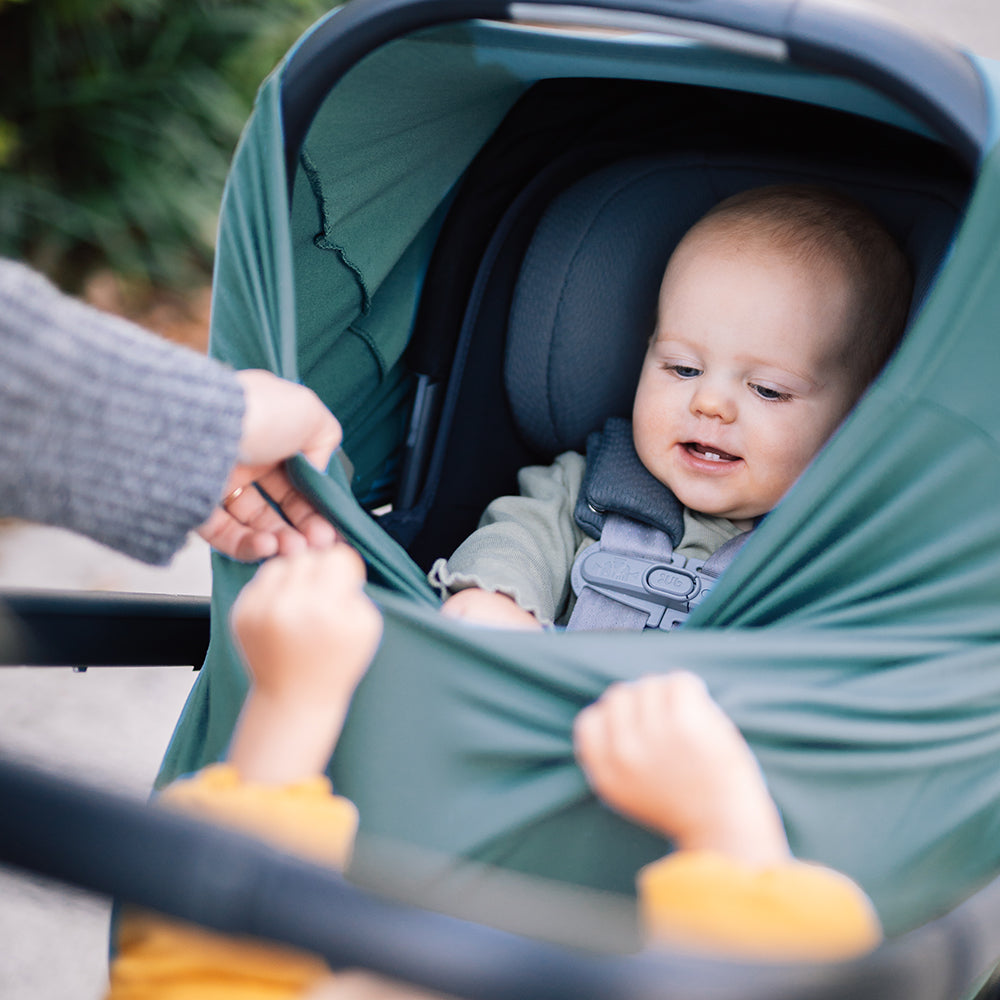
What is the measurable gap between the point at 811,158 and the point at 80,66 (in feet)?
7.82

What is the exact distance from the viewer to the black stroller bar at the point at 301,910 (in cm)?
47

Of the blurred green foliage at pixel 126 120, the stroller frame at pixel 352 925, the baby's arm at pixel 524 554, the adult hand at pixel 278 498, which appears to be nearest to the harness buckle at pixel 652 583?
the baby's arm at pixel 524 554

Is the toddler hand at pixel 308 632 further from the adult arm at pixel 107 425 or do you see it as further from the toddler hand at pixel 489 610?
the toddler hand at pixel 489 610

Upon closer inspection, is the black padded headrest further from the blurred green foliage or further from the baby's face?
the blurred green foliage

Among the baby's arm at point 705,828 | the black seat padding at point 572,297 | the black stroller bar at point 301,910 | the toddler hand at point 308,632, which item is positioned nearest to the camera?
the black stroller bar at point 301,910

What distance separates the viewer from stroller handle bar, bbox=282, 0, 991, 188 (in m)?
0.71

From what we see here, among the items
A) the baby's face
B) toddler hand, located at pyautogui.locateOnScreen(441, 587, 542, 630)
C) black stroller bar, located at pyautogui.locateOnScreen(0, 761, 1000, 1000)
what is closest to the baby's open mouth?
the baby's face

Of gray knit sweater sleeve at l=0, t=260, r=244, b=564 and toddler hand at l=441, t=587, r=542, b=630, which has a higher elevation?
gray knit sweater sleeve at l=0, t=260, r=244, b=564

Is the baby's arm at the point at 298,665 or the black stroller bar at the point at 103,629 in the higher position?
the baby's arm at the point at 298,665

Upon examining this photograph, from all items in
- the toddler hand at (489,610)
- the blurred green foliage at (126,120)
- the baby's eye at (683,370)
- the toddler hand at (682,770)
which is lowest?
the blurred green foliage at (126,120)

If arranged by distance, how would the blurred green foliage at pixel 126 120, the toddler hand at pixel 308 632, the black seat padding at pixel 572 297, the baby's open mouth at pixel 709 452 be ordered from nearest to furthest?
the toddler hand at pixel 308 632, the baby's open mouth at pixel 709 452, the black seat padding at pixel 572 297, the blurred green foliage at pixel 126 120

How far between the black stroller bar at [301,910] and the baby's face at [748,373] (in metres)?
0.72

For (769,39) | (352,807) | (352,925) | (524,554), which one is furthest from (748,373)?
(352,925)

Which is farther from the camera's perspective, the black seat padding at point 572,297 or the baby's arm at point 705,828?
the black seat padding at point 572,297
